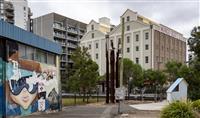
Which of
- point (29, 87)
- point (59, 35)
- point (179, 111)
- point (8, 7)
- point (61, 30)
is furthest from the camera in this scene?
point (61, 30)

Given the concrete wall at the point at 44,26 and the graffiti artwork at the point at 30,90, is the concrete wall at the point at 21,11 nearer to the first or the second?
the concrete wall at the point at 44,26

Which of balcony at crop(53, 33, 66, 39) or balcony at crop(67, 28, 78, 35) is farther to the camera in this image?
balcony at crop(67, 28, 78, 35)

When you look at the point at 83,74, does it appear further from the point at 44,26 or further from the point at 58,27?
the point at 44,26

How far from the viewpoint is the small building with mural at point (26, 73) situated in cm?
2192

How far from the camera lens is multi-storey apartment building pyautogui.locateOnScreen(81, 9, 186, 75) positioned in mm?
91562

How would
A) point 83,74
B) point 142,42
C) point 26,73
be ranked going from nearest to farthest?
point 26,73, point 83,74, point 142,42

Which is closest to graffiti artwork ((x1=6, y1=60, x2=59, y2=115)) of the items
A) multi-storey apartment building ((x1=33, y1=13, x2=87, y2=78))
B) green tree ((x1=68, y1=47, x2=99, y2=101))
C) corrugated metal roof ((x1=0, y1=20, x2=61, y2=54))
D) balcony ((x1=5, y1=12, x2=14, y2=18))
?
corrugated metal roof ((x1=0, y1=20, x2=61, y2=54))

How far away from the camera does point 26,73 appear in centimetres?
2534

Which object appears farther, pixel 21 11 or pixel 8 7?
pixel 21 11

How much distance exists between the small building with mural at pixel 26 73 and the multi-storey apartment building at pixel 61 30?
3097 inches

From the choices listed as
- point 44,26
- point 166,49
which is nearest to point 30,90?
point 166,49

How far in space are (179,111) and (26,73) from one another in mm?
11827

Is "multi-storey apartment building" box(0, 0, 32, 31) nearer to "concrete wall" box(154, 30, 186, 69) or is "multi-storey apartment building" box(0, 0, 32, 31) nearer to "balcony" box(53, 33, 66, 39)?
"balcony" box(53, 33, 66, 39)

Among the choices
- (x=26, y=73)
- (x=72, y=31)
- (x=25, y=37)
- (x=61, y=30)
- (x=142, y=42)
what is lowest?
(x=26, y=73)
